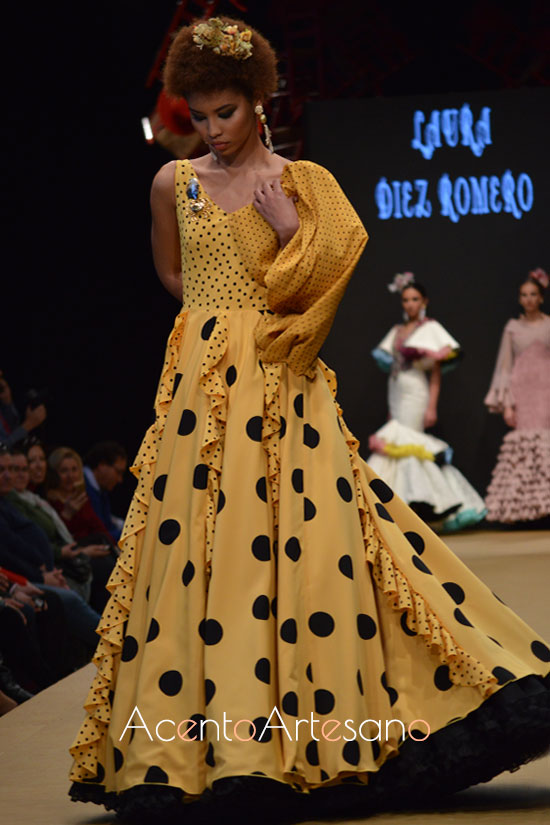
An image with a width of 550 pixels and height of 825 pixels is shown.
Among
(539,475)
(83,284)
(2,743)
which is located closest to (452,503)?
(539,475)

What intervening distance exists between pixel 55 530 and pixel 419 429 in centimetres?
384

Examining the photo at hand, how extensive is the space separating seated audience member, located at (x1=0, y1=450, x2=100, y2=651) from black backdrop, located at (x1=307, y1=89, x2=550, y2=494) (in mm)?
4810

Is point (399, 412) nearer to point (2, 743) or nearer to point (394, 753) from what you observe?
point (2, 743)

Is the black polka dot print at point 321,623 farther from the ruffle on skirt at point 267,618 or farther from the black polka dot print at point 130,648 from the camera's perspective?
the black polka dot print at point 130,648

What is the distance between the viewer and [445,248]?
30.6 feet

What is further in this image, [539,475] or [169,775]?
[539,475]

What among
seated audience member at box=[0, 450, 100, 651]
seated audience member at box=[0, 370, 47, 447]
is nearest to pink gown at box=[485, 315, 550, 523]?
seated audience member at box=[0, 370, 47, 447]

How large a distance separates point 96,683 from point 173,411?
1.68 feet

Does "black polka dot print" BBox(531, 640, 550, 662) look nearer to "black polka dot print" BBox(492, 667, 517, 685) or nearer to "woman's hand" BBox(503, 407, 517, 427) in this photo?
"black polka dot print" BBox(492, 667, 517, 685)

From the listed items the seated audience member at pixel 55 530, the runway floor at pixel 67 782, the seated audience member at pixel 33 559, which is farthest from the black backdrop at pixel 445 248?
the seated audience member at pixel 33 559

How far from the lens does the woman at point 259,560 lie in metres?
2.32

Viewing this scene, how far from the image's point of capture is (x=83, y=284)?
8164 millimetres

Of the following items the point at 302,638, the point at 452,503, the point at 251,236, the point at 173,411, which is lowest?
the point at 452,503

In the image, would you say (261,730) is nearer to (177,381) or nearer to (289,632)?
(289,632)
